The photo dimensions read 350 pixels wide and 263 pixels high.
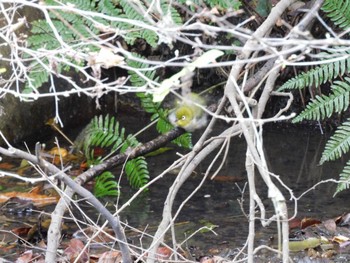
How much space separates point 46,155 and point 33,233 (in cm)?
104

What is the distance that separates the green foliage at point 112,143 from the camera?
429cm

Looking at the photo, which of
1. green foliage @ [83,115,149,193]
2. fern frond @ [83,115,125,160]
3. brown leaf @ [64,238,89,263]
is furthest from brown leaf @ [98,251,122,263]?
fern frond @ [83,115,125,160]

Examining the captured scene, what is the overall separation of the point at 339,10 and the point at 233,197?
45.9 inches

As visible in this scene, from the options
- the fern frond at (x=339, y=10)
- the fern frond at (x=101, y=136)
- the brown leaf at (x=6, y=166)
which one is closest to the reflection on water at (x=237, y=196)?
the fern frond at (x=101, y=136)

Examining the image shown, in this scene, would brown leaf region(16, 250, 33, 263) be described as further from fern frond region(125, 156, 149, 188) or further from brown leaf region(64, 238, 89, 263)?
fern frond region(125, 156, 149, 188)

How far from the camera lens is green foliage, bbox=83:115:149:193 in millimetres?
4289

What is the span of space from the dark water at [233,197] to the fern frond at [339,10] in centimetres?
97

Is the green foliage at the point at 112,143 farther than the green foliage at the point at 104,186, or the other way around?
the green foliage at the point at 112,143

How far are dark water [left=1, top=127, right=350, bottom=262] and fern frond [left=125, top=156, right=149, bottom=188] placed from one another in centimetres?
8

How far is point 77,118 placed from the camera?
18.3 ft

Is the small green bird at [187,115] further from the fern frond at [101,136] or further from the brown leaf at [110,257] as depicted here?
the brown leaf at [110,257]

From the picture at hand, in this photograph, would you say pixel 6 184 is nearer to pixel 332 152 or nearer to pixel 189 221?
pixel 189 221

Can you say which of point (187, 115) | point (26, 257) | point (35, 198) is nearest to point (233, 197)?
point (187, 115)

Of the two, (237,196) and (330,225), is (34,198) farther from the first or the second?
(330,225)
